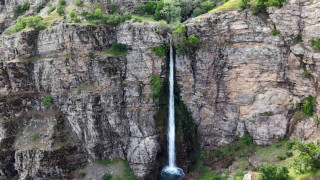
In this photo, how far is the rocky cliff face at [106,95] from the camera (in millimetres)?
32156

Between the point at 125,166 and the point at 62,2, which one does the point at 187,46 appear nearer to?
the point at 125,166

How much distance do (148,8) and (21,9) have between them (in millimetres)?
24452

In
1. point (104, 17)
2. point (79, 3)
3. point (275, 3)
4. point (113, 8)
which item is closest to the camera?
point (275, 3)

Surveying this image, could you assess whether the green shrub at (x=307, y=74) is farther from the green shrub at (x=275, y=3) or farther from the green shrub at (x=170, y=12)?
the green shrub at (x=170, y=12)

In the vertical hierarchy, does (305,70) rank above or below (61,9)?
below

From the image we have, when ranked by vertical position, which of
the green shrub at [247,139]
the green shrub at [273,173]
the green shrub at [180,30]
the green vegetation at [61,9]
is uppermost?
the green vegetation at [61,9]

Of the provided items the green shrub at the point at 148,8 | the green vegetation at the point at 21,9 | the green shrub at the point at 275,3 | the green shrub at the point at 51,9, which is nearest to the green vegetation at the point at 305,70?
the green shrub at the point at 275,3

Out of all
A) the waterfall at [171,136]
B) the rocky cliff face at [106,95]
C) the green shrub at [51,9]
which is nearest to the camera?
the rocky cliff face at [106,95]

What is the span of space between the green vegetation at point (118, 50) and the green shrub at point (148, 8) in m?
8.71

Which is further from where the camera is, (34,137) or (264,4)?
(34,137)

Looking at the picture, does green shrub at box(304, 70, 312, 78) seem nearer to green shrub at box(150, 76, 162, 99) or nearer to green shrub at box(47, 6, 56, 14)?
green shrub at box(150, 76, 162, 99)

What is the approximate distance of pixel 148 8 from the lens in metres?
39.8

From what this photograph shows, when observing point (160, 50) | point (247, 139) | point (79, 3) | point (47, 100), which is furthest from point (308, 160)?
point (79, 3)

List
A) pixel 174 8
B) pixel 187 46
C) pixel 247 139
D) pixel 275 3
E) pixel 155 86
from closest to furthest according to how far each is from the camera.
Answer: pixel 275 3, pixel 247 139, pixel 187 46, pixel 155 86, pixel 174 8
